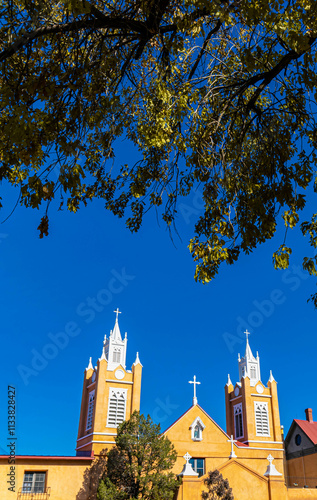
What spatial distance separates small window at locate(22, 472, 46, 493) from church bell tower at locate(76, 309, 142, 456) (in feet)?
13.6

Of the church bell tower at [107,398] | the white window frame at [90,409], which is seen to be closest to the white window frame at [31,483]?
the church bell tower at [107,398]

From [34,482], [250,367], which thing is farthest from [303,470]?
[34,482]

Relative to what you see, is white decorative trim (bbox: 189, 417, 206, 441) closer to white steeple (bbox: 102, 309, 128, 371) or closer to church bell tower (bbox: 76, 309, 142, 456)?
church bell tower (bbox: 76, 309, 142, 456)

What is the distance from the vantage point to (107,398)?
98.9ft

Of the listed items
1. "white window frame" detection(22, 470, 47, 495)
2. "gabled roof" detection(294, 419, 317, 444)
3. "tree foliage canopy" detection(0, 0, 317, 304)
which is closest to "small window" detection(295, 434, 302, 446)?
"gabled roof" detection(294, 419, 317, 444)

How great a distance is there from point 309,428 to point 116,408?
17986 millimetres

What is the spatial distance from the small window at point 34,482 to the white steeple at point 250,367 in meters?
18.8

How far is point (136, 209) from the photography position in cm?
779

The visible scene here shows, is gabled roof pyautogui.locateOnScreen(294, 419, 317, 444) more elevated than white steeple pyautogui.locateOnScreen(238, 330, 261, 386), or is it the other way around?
white steeple pyautogui.locateOnScreen(238, 330, 261, 386)

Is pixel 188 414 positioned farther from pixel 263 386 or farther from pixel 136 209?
pixel 136 209

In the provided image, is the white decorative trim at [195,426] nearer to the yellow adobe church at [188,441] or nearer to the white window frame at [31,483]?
the yellow adobe church at [188,441]

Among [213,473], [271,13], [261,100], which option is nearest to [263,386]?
[213,473]

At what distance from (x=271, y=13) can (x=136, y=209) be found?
376 cm

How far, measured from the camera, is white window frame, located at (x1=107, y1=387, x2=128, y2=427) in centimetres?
2957
